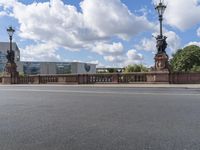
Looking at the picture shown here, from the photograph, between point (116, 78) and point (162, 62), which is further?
point (116, 78)

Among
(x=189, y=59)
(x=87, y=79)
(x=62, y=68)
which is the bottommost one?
(x=87, y=79)

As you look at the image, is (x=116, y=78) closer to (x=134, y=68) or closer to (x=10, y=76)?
(x=10, y=76)

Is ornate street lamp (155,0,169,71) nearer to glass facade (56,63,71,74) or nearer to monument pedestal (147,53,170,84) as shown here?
monument pedestal (147,53,170,84)

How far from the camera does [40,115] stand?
31.0 ft

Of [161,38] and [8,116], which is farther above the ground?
[161,38]

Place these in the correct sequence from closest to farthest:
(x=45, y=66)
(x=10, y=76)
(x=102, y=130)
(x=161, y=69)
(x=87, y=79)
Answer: (x=102, y=130), (x=161, y=69), (x=87, y=79), (x=10, y=76), (x=45, y=66)

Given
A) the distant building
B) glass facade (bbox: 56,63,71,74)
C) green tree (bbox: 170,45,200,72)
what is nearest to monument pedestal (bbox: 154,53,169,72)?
green tree (bbox: 170,45,200,72)

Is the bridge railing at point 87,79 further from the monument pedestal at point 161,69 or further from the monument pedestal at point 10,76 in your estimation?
the monument pedestal at point 10,76

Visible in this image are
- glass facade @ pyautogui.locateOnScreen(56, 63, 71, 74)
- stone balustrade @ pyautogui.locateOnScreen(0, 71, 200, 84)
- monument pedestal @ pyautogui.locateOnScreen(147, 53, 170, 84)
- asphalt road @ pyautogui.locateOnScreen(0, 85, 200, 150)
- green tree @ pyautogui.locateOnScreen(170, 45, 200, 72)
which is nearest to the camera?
asphalt road @ pyautogui.locateOnScreen(0, 85, 200, 150)

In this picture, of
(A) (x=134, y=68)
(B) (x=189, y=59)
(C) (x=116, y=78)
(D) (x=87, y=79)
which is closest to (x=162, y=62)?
(C) (x=116, y=78)

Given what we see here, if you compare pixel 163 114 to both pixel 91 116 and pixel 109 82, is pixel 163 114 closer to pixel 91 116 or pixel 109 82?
pixel 91 116

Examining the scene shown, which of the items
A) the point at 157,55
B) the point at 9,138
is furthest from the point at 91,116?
the point at 157,55

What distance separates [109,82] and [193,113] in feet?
73.8

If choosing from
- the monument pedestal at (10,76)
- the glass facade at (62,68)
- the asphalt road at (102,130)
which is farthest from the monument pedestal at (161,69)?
the glass facade at (62,68)
